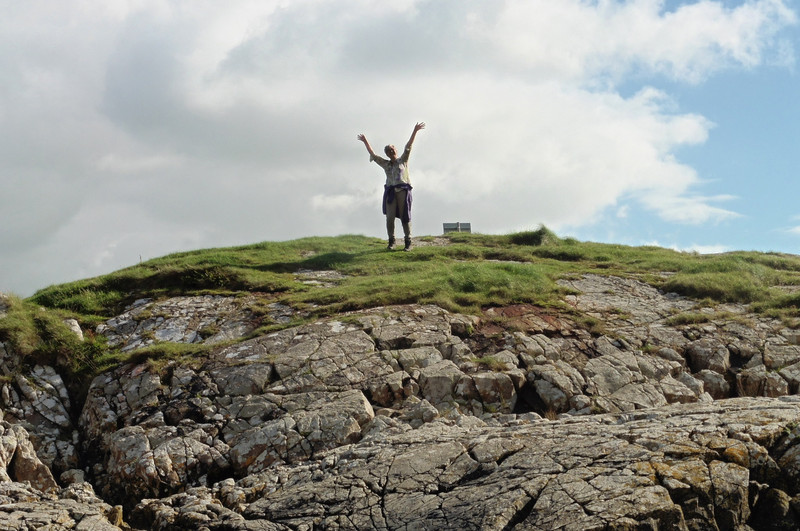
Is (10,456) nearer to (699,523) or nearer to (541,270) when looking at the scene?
(699,523)

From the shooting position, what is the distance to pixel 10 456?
1191 centimetres

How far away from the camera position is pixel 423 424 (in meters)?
11.8

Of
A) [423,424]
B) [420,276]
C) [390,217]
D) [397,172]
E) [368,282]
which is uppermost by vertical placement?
[397,172]

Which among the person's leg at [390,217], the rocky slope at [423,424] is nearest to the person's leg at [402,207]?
the person's leg at [390,217]

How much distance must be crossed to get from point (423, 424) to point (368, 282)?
7420mm

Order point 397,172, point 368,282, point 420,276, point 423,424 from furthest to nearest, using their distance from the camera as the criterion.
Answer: point 397,172 → point 420,276 → point 368,282 → point 423,424

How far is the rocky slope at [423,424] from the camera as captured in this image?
8797 millimetres

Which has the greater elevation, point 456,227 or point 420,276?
point 456,227

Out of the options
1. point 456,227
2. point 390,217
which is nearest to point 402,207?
point 390,217

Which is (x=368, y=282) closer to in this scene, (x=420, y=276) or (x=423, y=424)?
(x=420, y=276)

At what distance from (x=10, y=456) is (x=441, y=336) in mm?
7680

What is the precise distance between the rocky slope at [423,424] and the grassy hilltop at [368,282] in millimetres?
565

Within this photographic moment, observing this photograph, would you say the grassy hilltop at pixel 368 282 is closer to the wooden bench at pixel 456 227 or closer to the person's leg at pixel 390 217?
the person's leg at pixel 390 217

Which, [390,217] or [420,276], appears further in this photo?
[390,217]
